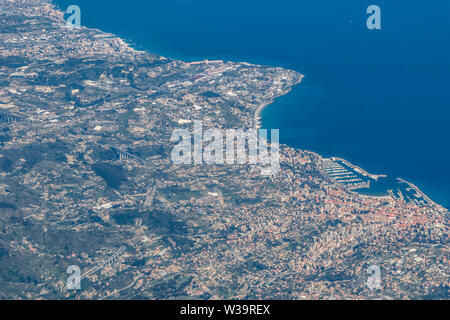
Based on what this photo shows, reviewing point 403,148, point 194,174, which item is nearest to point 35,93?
point 194,174

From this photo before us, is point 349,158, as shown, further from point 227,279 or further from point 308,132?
point 227,279

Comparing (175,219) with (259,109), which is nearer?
(175,219)

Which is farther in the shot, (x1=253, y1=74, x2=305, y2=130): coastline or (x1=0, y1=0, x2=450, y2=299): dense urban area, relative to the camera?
(x1=253, y1=74, x2=305, y2=130): coastline

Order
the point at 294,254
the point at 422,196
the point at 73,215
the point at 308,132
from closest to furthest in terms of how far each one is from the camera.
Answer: the point at 294,254
the point at 73,215
the point at 422,196
the point at 308,132

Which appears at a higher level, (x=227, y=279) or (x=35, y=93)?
(x=35, y=93)

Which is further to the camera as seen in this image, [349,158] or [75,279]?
[349,158]

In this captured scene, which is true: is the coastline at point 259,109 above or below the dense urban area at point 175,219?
above

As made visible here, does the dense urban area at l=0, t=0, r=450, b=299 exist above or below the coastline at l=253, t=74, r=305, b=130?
below

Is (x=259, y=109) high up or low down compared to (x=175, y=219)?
up

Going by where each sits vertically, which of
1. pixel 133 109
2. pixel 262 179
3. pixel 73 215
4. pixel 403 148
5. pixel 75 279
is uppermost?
pixel 133 109

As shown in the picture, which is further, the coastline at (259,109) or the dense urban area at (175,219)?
the coastline at (259,109)

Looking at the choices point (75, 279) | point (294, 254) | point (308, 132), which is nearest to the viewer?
point (75, 279)
